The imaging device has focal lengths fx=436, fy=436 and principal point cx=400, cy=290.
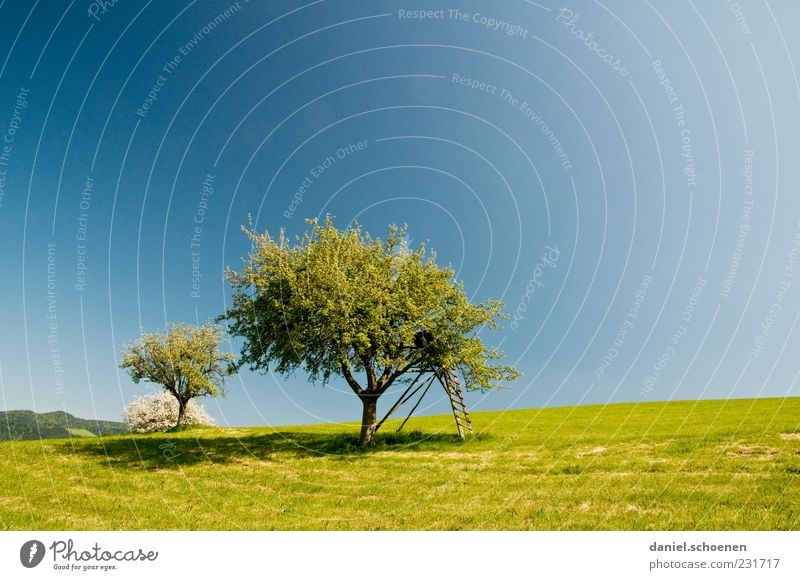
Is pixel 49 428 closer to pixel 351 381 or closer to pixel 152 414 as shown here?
pixel 152 414

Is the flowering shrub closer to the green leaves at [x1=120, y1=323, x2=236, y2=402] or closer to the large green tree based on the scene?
the green leaves at [x1=120, y1=323, x2=236, y2=402]

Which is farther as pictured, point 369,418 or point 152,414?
point 152,414

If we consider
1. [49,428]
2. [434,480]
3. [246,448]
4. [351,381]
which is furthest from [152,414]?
[434,480]

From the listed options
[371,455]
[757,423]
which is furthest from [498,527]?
[757,423]

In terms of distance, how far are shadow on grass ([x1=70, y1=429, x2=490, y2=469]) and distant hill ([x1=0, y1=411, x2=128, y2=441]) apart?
216 cm

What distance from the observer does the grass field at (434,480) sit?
12.7 m

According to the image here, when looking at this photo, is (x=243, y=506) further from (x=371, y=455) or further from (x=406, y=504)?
(x=371, y=455)

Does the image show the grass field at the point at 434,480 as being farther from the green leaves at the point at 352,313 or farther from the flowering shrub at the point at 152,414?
the flowering shrub at the point at 152,414

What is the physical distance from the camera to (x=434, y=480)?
17.9m

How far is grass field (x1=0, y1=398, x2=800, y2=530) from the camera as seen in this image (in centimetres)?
1266

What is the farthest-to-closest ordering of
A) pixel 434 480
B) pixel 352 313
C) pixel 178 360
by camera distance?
1. pixel 178 360
2. pixel 352 313
3. pixel 434 480

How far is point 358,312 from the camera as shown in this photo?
89.9 feet

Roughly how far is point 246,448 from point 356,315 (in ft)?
37.8

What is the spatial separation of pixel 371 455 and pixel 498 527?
13840mm
